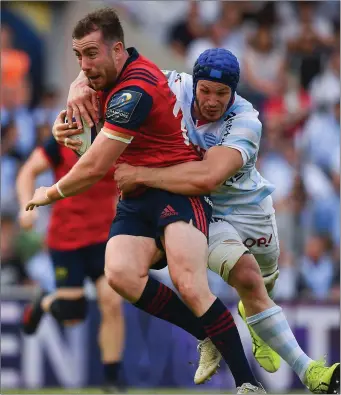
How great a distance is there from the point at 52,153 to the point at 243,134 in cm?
300

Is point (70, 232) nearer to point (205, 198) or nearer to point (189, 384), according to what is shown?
point (189, 384)

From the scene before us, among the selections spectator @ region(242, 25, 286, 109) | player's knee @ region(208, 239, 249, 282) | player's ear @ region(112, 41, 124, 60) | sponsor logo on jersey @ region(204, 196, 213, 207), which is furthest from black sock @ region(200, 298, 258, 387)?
spectator @ region(242, 25, 286, 109)

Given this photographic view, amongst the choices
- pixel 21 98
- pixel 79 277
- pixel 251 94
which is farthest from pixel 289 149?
pixel 79 277

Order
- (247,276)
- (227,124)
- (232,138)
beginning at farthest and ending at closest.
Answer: (247,276) → (227,124) → (232,138)

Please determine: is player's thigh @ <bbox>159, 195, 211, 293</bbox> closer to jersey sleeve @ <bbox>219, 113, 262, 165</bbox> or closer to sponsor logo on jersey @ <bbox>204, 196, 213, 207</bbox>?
sponsor logo on jersey @ <bbox>204, 196, 213, 207</bbox>

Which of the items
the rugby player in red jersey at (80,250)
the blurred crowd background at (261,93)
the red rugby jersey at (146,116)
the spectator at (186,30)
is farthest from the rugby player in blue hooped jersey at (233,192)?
the spectator at (186,30)

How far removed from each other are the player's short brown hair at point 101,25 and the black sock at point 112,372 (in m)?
3.78

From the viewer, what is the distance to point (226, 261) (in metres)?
6.98

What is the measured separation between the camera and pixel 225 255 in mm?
6980

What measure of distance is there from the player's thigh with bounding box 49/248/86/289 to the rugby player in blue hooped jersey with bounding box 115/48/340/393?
266 cm

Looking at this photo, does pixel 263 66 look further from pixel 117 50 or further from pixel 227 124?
pixel 117 50

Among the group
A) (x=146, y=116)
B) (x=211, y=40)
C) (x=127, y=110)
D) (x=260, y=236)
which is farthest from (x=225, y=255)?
(x=211, y=40)

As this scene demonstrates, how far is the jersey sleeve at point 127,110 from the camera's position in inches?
255

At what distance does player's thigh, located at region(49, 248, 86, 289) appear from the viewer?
9914mm
